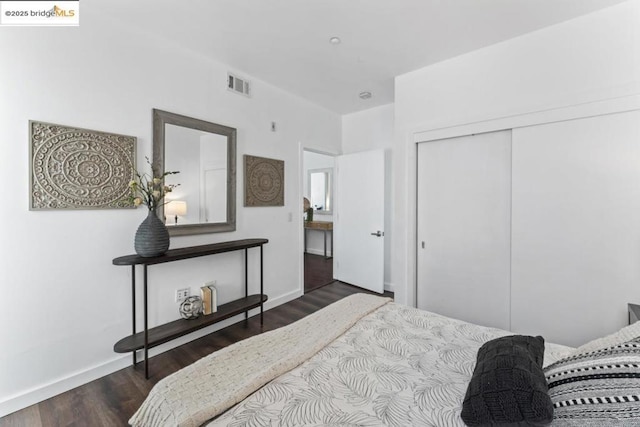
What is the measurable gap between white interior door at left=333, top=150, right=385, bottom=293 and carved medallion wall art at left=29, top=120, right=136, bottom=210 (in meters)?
2.75

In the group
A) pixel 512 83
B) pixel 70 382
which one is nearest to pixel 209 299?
pixel 70 382

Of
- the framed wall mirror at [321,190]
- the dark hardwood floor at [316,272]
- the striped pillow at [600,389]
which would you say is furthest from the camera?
the framed wall mirror at [321,190]

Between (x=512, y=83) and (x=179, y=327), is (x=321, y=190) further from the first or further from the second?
(x=179, y=327)

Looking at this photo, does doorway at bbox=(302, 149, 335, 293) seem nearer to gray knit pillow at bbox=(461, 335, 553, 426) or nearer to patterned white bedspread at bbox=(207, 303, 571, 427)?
patterned white bedspread at bbox=(207, 303, 571, 427)

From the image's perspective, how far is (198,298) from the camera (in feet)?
8.27

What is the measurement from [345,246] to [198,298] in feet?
7.52

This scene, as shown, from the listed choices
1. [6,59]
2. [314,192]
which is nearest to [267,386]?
[6,59]

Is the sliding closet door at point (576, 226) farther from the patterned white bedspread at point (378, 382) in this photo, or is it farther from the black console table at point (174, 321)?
the black console table at point (174, 321)

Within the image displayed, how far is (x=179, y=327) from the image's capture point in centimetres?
228

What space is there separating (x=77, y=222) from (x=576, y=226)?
3.68 metres

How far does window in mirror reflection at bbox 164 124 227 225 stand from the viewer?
242cm

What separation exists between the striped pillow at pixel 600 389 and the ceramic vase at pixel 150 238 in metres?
2.32

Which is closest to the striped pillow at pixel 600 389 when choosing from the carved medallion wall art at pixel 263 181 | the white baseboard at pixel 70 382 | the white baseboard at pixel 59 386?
the white baseboard at pixel 70 382

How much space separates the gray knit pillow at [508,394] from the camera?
76 cm
